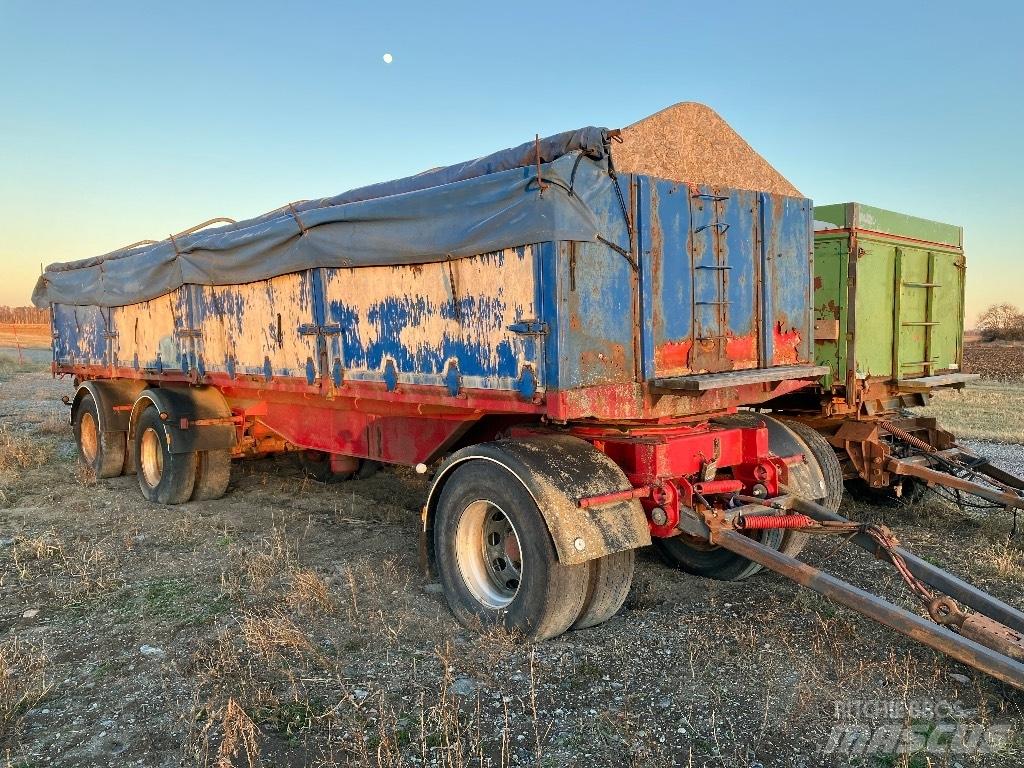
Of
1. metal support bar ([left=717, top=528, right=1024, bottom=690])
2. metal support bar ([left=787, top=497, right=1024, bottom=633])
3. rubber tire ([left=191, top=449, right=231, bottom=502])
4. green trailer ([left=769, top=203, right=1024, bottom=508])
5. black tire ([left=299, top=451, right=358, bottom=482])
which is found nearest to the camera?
metal support bar ([left=717, top=528, right=1024, bottom=690])

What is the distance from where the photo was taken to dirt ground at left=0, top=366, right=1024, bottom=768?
3.29 m

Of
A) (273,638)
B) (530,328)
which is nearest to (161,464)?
(273,638)

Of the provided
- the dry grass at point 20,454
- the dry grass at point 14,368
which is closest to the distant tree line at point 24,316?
the dry grass at point 14,368

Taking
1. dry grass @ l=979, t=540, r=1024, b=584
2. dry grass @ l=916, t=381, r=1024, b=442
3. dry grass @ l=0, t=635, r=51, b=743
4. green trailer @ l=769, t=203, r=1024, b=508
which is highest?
green trailer @ l=769, t=203, r=1024, b=508

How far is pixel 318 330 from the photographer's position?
5820 mm

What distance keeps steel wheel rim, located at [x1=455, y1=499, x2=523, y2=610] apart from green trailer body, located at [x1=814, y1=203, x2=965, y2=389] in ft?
11.8

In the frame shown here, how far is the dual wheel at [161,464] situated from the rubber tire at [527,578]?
431cm

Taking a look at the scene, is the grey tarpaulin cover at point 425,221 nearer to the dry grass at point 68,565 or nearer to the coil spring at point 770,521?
the coil spring at point 770,521

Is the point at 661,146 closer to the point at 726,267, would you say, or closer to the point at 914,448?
the point at 726,267

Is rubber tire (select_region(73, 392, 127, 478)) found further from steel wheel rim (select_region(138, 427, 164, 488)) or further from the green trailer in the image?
the green trailer

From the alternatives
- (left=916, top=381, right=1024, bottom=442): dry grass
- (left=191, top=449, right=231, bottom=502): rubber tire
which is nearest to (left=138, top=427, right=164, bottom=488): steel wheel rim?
(left=191, top=449, right=231, bottom=502): rubber tire

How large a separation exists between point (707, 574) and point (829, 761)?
2.35 meters

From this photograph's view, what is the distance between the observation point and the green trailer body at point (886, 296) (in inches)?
265

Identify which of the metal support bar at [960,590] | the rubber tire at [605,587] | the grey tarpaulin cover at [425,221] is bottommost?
the rubber tire at [605,587]
